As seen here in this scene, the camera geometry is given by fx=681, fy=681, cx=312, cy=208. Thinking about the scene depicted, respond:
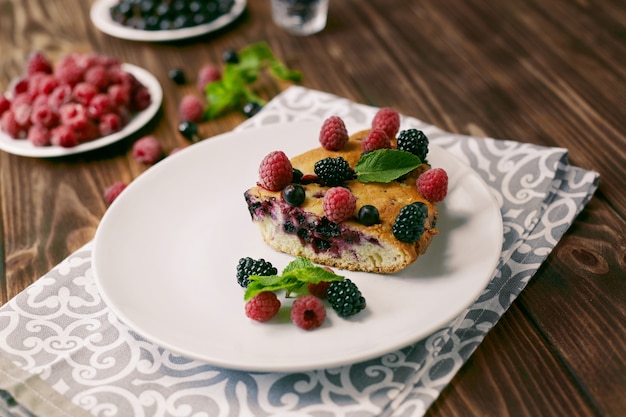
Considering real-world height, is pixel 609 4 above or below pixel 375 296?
above

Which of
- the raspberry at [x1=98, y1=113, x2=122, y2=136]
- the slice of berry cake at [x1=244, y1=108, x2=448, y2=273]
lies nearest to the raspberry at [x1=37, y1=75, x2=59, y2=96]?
the raspberry at [x1=98, y1=113, x2=122, y2=136]

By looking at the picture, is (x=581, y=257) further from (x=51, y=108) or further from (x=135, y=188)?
(x=51, y=108)

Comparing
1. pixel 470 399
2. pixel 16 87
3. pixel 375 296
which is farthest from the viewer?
pixel 16 87

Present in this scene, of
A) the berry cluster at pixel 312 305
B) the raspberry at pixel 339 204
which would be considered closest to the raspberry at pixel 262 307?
the berry cluster at pixel 312 305

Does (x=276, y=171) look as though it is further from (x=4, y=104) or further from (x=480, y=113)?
(x=4, y=104)

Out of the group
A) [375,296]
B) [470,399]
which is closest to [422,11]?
[375,296]

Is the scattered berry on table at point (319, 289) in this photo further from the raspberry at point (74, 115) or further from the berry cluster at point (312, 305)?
the raspberry at point (74, 115)

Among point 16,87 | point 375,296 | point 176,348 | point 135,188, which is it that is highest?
point 375,296
